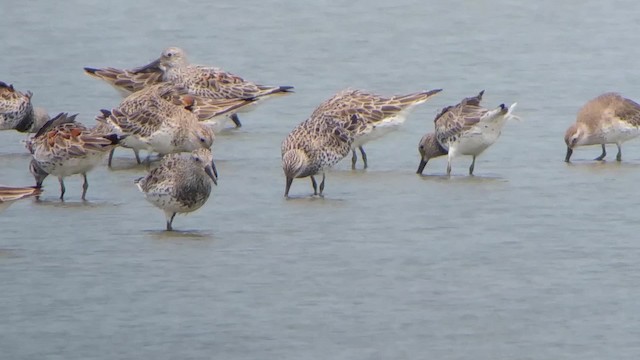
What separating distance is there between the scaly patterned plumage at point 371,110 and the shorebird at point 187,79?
1.50 metres

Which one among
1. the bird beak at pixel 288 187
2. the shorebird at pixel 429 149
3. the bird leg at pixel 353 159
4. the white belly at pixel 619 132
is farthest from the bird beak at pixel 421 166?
the white belly at pixel 619 132

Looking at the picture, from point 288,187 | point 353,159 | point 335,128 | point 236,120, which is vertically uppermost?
point 335,128

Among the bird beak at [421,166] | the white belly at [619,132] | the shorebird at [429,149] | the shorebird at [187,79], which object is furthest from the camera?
the shorebird at [187,79]

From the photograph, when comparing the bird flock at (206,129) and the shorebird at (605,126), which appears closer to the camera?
the bird flock at (206,129)

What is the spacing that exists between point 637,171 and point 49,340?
6.98 meters

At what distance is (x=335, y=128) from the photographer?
14.1 m

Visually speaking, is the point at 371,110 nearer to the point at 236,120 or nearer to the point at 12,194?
the point at 236,120

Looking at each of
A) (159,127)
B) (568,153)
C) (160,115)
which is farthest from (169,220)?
(568,153)

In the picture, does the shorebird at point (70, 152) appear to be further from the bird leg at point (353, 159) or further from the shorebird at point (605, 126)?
the shorebird at point (605, 126)

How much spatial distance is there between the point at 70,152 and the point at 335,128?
100 inches

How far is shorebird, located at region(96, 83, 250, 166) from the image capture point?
48.2 ft

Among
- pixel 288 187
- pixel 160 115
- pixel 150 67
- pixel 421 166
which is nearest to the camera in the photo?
pixel 288 187

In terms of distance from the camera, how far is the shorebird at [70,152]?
517 inches

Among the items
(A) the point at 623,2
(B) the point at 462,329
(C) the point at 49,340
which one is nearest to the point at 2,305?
(C) the point at 49,340
